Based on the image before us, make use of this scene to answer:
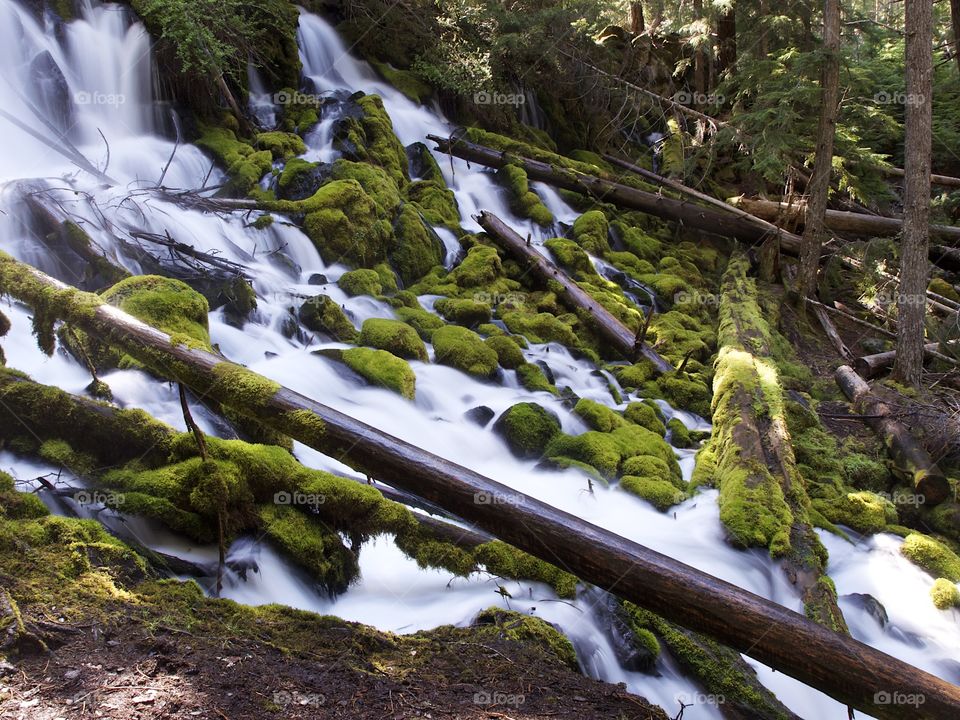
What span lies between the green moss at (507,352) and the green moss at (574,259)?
11.4 ft

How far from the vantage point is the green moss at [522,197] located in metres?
13.7

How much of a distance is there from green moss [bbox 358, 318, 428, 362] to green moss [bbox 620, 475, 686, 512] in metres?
2.99

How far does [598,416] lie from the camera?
25.8 ft

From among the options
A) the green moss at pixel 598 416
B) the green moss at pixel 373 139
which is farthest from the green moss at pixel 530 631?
the green moss at pixel 373 139

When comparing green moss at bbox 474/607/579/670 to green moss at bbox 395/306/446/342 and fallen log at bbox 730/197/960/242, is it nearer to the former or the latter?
green moss at bbox 395/306/446/342

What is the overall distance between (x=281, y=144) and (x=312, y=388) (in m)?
6.47

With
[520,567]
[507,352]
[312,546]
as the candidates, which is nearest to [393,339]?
[507,352]

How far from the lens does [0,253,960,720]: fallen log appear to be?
356cm

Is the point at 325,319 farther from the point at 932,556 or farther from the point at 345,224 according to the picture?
the point at 932,556

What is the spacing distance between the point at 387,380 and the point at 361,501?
285 centimetres

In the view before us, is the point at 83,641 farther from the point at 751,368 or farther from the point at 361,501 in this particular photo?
the point at 751,368

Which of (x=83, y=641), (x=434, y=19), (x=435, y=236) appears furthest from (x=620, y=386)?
(x=434, y=19)

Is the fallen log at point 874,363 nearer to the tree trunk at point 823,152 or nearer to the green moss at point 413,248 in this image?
the tree trunk at point 823,152

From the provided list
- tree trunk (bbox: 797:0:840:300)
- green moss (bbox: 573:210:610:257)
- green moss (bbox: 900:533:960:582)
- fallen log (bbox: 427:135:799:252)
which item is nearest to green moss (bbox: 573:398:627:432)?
green moss (bbox: 900:533:960:582)
